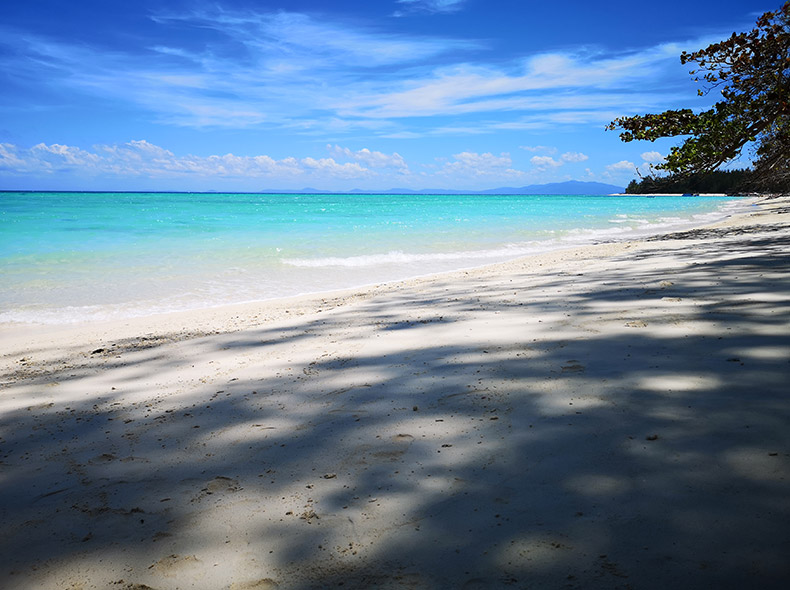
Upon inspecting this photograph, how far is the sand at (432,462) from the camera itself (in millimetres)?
1278

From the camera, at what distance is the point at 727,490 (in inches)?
55.5

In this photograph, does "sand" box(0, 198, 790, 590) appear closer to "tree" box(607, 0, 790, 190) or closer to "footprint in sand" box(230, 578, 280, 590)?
"footprint in sand" box(230, 578, 280, 590)

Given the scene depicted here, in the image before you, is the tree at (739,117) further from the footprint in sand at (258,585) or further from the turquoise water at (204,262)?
the footprint in sand at (258,585)

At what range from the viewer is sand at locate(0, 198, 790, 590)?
1278 mm

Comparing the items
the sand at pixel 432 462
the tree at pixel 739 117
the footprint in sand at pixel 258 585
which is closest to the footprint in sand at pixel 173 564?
the sand at pixel 432 462

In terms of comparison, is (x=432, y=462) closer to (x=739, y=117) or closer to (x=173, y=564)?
(x=173, y=564)

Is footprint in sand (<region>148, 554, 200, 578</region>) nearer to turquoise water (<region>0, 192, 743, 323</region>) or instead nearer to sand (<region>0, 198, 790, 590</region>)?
sand (<region>0, 198, 790, 590</region>)

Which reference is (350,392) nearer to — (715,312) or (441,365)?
(441,365)

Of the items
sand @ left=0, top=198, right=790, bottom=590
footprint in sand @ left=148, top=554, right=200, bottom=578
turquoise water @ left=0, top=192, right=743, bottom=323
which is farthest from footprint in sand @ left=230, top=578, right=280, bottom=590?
turquoise water @ left=0, top=192, right=743, bottom=323

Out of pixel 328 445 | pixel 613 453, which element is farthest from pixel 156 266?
pixel 613 453

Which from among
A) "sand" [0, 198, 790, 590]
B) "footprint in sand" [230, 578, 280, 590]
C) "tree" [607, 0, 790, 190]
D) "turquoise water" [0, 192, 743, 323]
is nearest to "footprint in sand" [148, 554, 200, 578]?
"sand" [0, 198, 790, 590]

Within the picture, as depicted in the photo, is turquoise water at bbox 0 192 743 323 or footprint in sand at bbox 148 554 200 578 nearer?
footprint in sand at bbox 148 554 200 578

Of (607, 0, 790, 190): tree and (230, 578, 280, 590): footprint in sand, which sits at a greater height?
(607, 0, 790, 190): tree

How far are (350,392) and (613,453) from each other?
4.15ft
